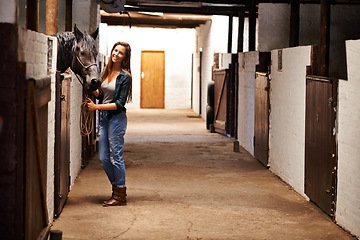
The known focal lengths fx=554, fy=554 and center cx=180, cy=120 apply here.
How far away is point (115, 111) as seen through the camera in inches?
221

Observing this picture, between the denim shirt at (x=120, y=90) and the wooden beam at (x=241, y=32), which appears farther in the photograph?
the wooden beam at (x=241, y=32)

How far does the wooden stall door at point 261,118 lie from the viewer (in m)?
8.47

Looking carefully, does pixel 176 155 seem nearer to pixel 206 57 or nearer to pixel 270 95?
pixel 270 95

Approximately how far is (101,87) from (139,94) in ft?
49.1

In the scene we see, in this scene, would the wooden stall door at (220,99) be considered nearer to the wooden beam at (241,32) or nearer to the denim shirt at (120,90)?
the wooden beam at (241,32)

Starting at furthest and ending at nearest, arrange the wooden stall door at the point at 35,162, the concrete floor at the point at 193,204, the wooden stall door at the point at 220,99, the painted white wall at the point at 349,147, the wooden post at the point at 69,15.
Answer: the wooden stall door at the point at 220,99
the wooden post at the point at 69,15
the concrete floor at the point at 193,204
the painted white wall at the point at 349,147
the wooden stall door at the point at 35,162

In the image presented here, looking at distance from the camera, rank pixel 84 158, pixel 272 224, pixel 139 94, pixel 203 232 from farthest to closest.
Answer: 1. pixel 139 94
2. pixel 84 158
3. pixel 272 224
4. pixel 203 232

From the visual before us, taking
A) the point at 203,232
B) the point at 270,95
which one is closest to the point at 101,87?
the point at 203,232

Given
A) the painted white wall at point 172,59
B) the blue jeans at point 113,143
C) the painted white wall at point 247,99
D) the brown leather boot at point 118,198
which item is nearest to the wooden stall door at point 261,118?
the painted white wall at point 247,99

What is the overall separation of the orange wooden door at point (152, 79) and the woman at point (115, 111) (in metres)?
15.0

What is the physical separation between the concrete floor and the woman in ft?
1.26

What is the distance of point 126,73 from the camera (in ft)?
18.6

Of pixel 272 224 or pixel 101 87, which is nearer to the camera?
pixel 272 224

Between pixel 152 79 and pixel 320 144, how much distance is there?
50.6 feet
